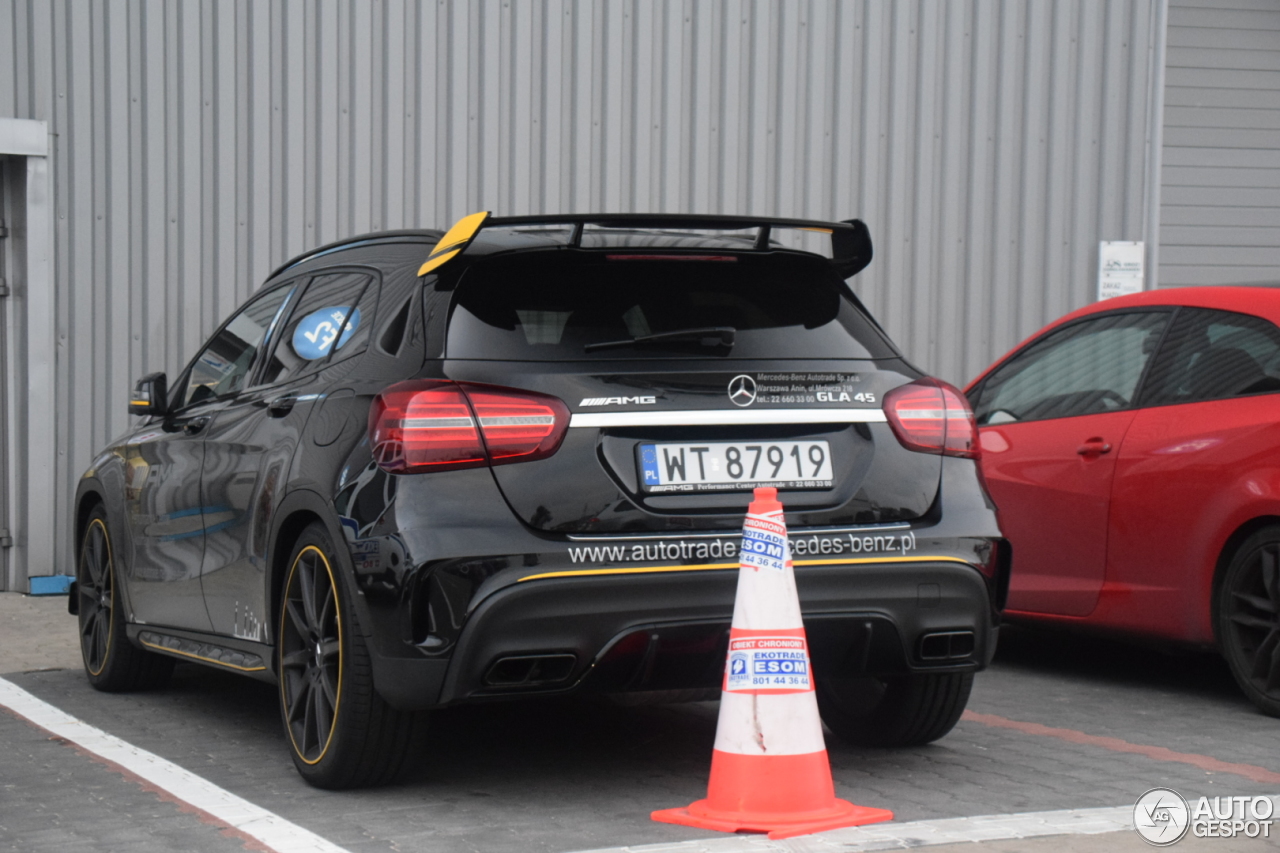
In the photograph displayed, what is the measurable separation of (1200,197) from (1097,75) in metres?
2.06

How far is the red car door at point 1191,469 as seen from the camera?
18.6ft

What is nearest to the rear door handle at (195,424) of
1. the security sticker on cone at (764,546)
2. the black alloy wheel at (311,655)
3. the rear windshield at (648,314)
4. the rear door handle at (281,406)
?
the rear door handle at (281,406)

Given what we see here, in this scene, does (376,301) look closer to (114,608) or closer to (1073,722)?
(114,608)

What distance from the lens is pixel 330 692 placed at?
445 cm

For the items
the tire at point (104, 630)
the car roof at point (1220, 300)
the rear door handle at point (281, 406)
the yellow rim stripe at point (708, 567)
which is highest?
the car roof at point (1220, 300)

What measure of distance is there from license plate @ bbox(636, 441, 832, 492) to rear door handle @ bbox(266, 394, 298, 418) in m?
1.24

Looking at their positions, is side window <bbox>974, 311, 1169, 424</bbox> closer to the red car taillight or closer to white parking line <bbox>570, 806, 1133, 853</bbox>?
white parking line <bbox>570, 806, 1133, 853</bbox>

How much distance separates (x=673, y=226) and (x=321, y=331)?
1.18 m

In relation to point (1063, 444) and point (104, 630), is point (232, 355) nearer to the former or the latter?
point (104, 630)

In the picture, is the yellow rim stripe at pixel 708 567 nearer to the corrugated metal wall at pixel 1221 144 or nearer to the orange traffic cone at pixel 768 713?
the orange traffic cone at pixel 768 713

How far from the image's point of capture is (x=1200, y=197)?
41.8 ft

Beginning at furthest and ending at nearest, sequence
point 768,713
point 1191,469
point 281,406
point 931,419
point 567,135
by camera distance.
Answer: point 567,135, point 1191,469, point 281,406, point 931,419, point 768,713

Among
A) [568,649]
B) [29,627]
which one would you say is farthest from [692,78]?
[568,649]

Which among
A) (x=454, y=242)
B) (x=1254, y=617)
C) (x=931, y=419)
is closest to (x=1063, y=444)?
(x=1254, y=617)
